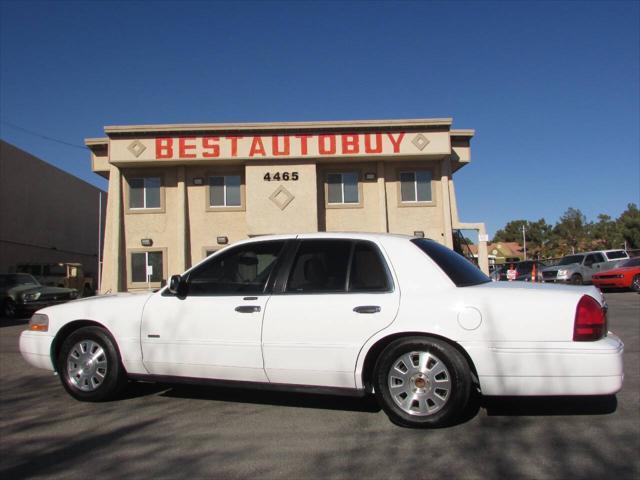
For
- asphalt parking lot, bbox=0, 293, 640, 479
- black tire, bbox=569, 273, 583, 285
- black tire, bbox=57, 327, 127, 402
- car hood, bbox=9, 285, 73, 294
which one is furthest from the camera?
black tire, bbox=569, 273, 583, 285

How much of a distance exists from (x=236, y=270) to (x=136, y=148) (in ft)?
57.6

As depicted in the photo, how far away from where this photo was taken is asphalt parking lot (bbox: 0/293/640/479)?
12.1 feet

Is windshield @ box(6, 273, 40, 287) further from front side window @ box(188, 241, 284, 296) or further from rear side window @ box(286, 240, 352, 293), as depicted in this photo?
rear side window @ box(286, 240, 352, 293)

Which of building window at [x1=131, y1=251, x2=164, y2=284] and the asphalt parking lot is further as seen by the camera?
building window at [x1=131, y1=251, x2=164, y2=284]

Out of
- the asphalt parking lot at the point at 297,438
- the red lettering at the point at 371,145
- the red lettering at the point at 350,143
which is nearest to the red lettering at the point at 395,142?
the red lettering at the point at 371,145

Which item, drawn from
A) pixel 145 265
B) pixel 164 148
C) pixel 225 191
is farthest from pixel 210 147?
pixel 145 265

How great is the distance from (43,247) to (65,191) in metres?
5.47

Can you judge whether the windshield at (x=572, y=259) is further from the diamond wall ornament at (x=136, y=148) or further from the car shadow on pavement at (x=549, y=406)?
the car shadow on pavement at (x=549, y=406)

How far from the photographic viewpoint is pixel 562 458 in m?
3.80

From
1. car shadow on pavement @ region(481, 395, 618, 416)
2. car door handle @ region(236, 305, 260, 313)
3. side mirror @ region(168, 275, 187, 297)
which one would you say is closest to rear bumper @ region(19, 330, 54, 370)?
side mirror @ region(168, 275, 187, 297)

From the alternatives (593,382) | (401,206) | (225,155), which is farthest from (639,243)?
(593,382)

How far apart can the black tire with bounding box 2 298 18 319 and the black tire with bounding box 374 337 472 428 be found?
16.9 meters

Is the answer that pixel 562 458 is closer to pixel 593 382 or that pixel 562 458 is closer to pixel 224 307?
pixel 593 382

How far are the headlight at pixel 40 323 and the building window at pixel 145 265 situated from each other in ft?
53.9
